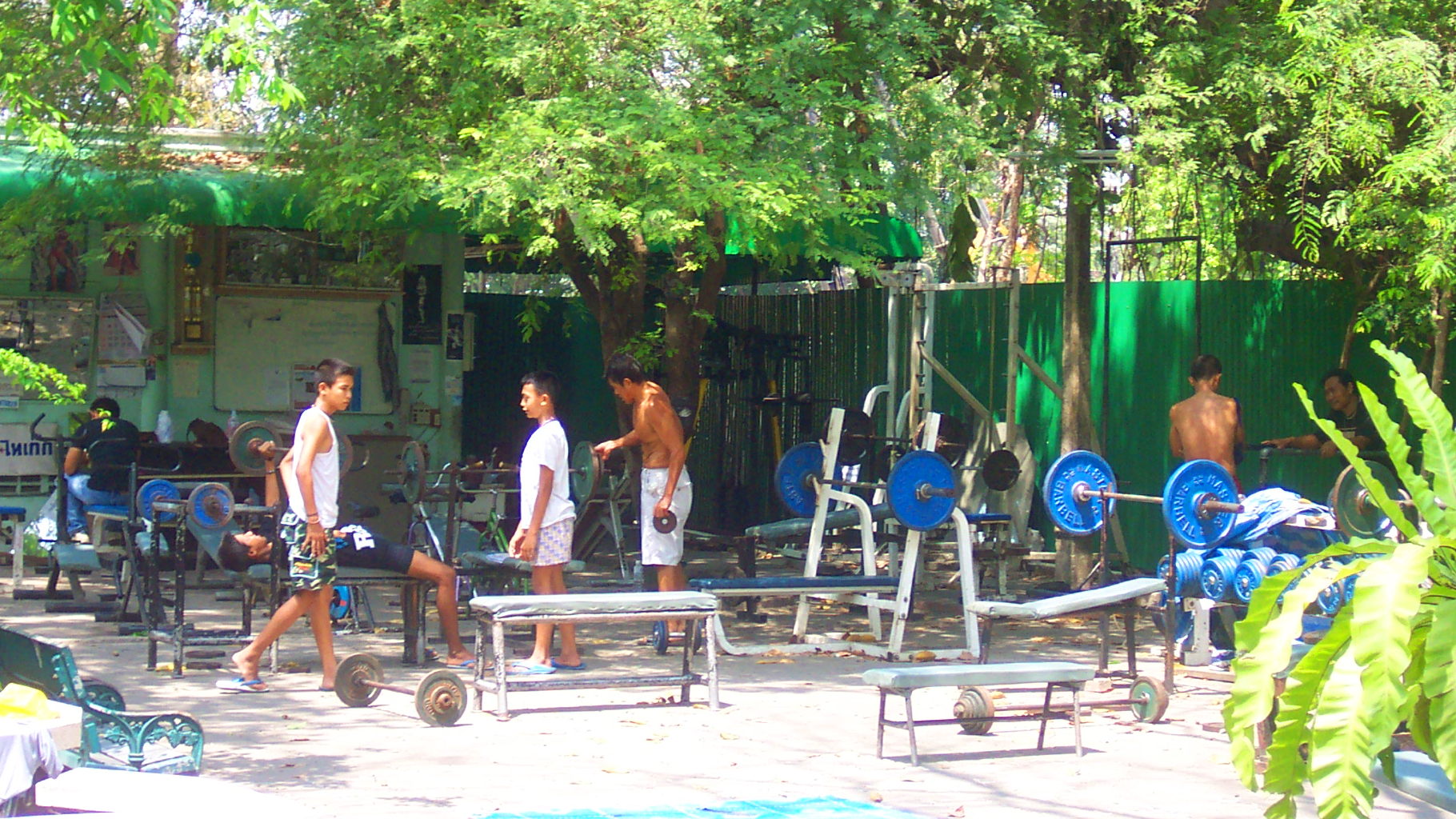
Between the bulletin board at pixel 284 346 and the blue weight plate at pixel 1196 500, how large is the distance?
824 cm

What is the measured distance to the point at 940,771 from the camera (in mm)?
6781

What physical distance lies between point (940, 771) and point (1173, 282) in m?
7.24

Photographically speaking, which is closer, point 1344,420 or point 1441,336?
point 1441,336

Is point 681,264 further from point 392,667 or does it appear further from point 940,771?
point 940,771

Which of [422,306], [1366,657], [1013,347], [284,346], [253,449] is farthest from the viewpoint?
[422,306]

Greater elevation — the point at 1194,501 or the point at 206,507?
the point at 1194,501

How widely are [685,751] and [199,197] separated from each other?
6964 millimetres

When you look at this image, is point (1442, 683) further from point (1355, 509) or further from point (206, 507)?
point (206, 507)

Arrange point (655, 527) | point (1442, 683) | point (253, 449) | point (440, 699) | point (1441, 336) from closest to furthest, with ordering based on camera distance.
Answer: point (1442, 683)
point (440, 699)
point (253, 449)
point (655, 527)
point (1441, 336)

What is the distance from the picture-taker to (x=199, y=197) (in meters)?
12.1

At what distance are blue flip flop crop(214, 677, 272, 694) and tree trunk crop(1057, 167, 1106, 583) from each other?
20.9ft

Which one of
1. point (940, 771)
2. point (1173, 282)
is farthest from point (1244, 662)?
point (1173, 282)

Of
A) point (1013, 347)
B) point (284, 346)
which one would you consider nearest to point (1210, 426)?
point (1013, 347)

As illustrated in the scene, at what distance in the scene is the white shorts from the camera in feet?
31.4
